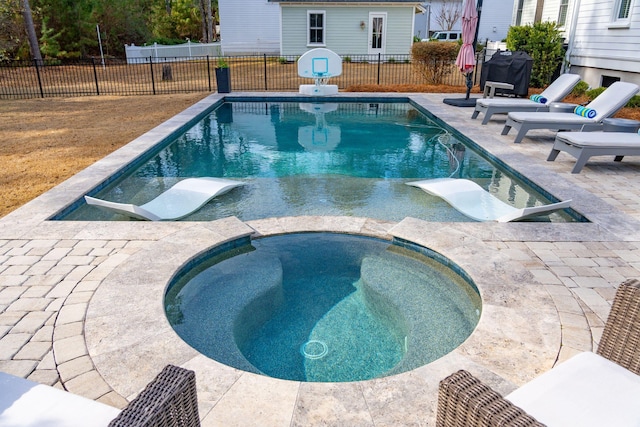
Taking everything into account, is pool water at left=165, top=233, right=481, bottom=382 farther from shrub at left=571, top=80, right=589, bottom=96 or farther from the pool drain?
shrub at left=571, top=80, right=589, bottom=96

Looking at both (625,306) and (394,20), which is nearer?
(625,306)

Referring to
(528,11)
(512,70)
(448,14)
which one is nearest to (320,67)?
(512,70)

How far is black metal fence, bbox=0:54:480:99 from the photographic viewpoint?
51.2 ft

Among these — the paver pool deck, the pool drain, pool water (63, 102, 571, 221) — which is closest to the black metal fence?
pool water (63, 102, 571, 221)

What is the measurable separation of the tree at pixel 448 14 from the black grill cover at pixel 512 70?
25.8m

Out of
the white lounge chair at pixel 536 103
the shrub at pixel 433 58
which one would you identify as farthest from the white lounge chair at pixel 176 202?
the shrub at pixel 433 58

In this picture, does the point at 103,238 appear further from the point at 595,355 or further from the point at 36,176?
the point at 595,355

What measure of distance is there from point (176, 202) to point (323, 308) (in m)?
2.86

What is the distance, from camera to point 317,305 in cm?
391

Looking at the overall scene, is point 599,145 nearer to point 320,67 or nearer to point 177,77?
point 320,67

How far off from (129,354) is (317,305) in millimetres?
1578

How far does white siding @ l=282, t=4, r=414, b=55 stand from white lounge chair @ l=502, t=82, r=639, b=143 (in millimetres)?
16875

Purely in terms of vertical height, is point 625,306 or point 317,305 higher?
point 625,306

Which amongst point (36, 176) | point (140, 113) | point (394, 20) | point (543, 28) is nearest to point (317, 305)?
point (36, 176)
